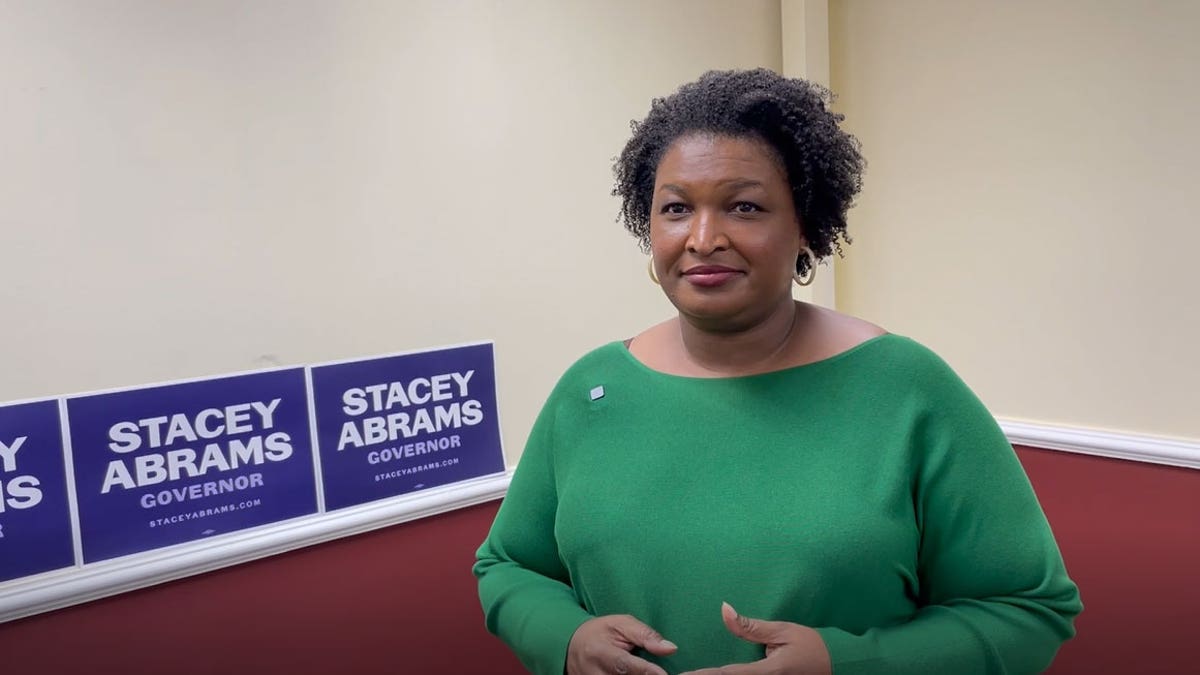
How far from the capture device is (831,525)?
894 millimetres

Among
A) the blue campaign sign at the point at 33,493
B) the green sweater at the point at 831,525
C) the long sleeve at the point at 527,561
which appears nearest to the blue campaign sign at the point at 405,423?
the blue campaign sign at the point at 33,493

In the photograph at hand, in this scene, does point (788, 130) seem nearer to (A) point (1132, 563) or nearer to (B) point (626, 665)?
(B) point (626, 665)

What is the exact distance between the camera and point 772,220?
3.22 ft

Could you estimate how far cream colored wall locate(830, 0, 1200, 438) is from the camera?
2197mm

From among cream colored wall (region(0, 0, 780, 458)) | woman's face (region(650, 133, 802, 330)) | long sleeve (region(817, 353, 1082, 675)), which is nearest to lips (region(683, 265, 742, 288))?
woman's face (region(650, 133, 802, 330))

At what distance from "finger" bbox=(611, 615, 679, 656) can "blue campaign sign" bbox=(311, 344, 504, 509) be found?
1.10m

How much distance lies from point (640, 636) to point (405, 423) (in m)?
1.18

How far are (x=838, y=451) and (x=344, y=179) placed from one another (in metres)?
1.33

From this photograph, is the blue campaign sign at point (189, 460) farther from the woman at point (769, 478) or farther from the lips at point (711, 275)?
the lips at point (711, 275)

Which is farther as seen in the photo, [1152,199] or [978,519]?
[1152,199]

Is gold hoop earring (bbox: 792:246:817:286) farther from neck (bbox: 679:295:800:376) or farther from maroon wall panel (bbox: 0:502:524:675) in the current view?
maroon wall panel (bbox: 0:502:524:675)

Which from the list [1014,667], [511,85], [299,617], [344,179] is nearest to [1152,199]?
[511,85]

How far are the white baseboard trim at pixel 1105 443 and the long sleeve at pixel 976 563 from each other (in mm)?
1398

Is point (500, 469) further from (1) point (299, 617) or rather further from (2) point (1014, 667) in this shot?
A: (2) point (1014, 667)
